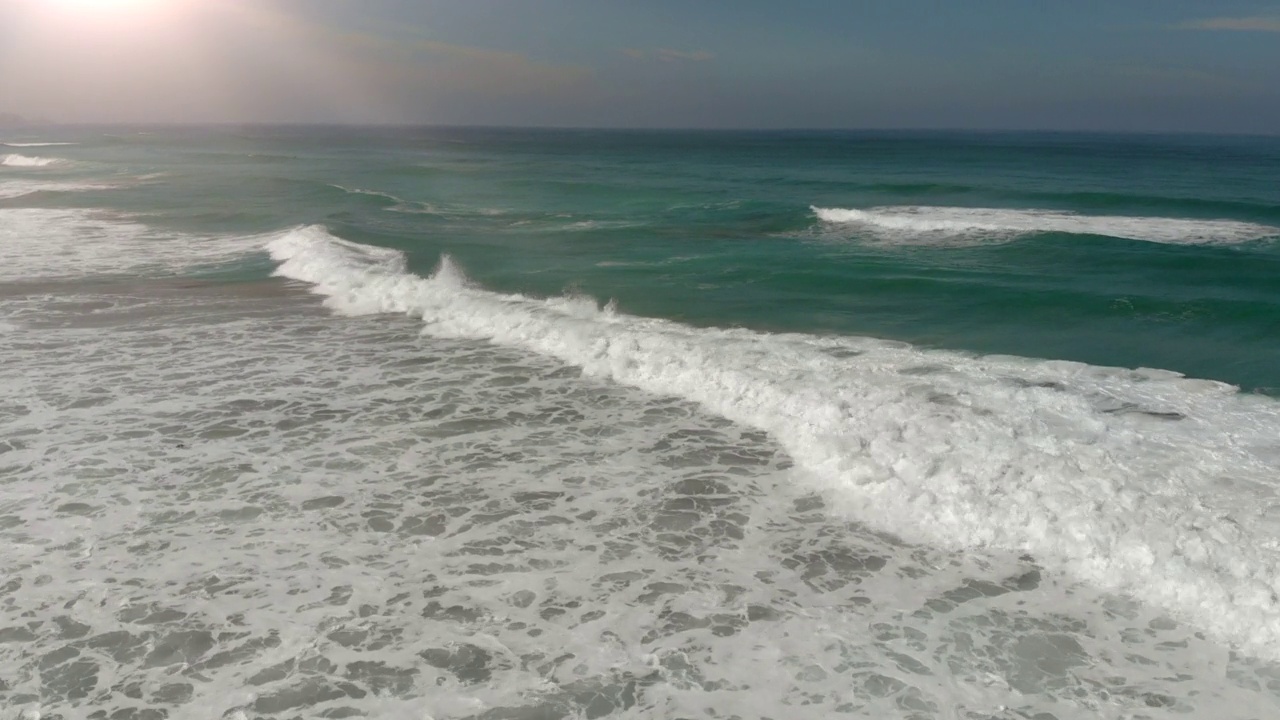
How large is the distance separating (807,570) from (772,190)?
35.6 metres

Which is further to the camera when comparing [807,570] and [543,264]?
[543,264]

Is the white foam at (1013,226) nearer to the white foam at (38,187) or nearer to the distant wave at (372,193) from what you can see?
the distant wave at (372,193)

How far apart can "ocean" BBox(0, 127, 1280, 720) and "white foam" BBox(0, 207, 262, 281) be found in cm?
60

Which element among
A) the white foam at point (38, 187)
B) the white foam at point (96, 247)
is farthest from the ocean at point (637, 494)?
the white foam at point (38, 187)

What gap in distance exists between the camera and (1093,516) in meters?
7.47

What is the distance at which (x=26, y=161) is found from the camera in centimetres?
5778

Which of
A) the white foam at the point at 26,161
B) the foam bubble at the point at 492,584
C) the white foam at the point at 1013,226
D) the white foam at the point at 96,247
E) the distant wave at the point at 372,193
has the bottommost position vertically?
the foam bubble at the point at 492,584

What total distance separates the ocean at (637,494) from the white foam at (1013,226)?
5.52 m

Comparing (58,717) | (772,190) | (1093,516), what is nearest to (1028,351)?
(1093,516)

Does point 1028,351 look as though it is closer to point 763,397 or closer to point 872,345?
point 872,345

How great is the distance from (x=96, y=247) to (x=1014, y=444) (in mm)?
21865

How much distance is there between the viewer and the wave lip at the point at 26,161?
5416 cm

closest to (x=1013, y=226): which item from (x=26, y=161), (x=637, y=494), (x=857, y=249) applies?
(x=857, y=249)

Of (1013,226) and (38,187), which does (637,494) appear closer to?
(1013,226)
